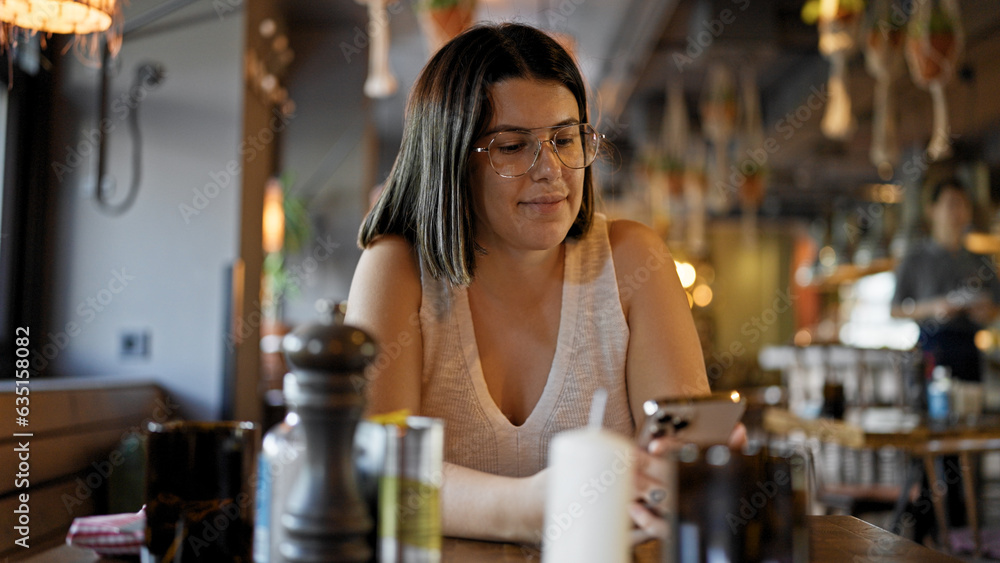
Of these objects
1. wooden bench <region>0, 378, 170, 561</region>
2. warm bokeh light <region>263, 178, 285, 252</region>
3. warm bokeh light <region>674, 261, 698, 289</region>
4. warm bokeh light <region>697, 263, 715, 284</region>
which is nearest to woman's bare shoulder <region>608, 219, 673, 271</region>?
wooden bench <region>0, 378, 170, 561</region>

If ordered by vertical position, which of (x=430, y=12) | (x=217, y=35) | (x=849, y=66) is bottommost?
(x=217, y=35)

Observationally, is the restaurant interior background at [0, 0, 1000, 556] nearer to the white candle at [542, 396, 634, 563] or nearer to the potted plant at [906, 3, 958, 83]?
the potted plant at [906, 3, 958, 83]

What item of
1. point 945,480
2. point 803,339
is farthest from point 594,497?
point 803,339

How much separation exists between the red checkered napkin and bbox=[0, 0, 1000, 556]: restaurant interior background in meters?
1.05

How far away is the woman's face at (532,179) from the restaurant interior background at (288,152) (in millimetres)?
218

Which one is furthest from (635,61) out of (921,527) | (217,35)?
(921,527)

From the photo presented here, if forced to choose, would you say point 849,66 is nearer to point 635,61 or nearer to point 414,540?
point 635,61

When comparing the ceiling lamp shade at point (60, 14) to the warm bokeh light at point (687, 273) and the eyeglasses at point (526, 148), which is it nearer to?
the eyeglasses at point (526, 148)

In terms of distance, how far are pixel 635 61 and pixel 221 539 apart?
6922mm

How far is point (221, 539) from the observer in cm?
80

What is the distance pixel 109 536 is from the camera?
0.92 meters

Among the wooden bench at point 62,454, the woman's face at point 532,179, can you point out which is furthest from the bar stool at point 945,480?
the wooden bench at point 62,454

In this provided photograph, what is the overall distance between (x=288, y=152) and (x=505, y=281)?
15.2 ft

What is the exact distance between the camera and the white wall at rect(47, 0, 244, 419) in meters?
3.13
